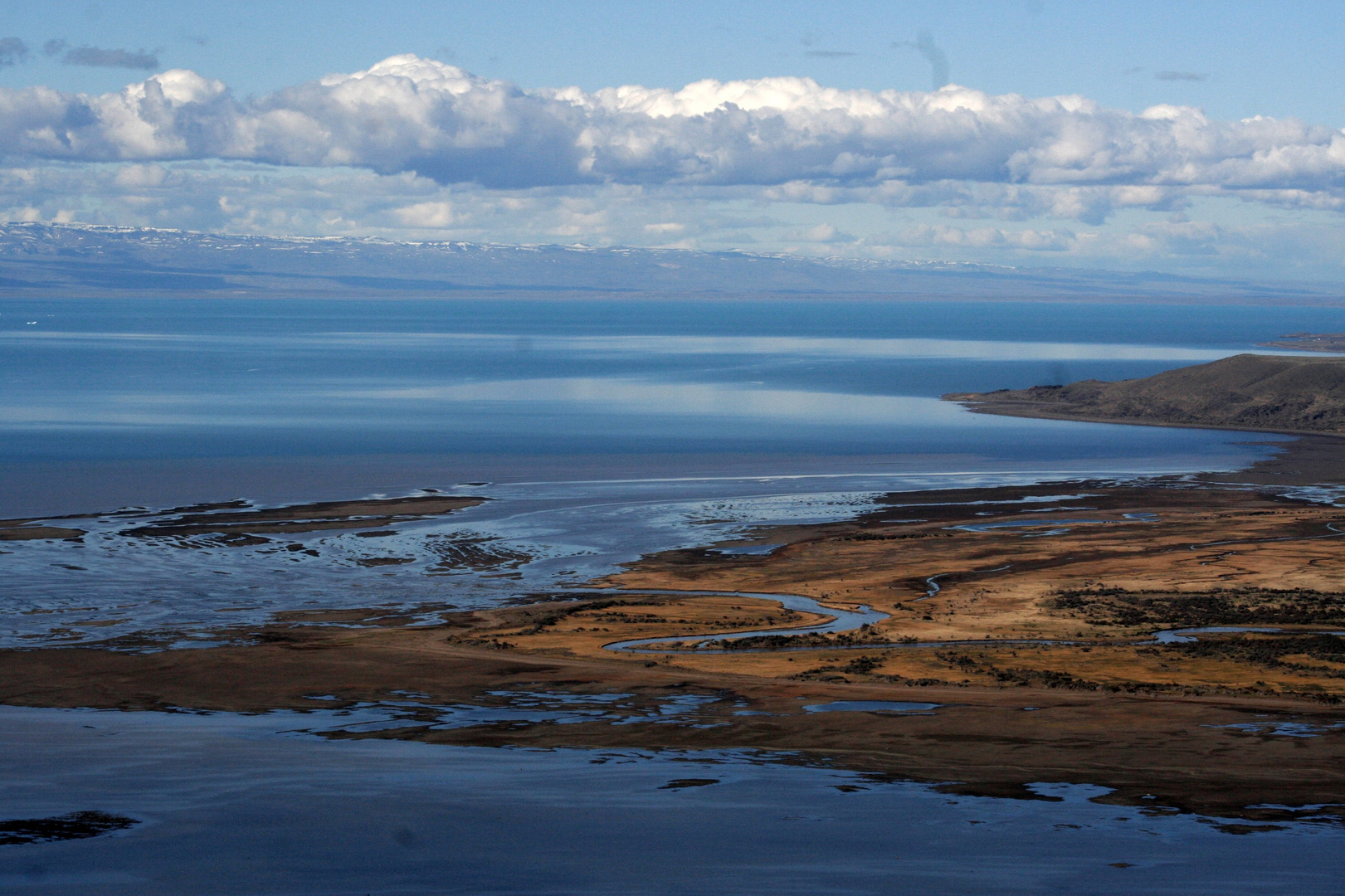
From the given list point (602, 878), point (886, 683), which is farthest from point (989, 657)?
point (602, 878)

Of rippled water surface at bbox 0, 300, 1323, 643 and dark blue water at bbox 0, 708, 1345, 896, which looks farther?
rippled water surface at bbox 0, 300, 1323, 643

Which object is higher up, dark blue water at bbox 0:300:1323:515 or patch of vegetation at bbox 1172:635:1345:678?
dark blue water at bbox 0:300:1323:515

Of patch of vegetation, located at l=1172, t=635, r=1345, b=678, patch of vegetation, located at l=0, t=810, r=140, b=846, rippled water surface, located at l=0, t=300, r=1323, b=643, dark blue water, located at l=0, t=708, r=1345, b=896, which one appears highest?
rippled water surface, located at l=0, t=300, r=1323, b=643

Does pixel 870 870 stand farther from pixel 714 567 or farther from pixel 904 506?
pixel 904 506

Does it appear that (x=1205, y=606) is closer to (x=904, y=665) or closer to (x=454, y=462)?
(x=904, y=665)

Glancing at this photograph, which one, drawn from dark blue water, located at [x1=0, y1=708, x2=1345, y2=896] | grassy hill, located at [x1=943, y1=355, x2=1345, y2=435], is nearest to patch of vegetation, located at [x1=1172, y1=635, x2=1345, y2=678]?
dark blue water, located at [x1=0, y1=708, x2=1345, y2=896]

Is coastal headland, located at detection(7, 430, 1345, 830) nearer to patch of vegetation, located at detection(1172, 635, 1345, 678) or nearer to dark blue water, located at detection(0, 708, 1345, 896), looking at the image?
patch of vegetation, located at detection(1172, 635, 1345, 678)
